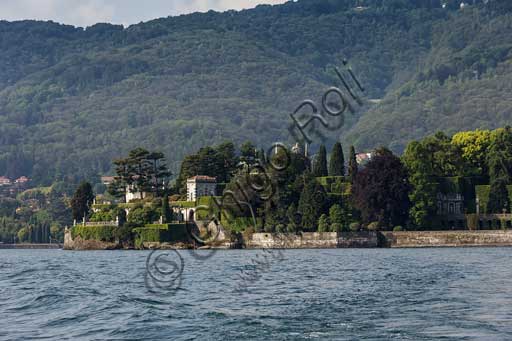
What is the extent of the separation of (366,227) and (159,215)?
25.1 meters

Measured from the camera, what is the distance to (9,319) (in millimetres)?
39219

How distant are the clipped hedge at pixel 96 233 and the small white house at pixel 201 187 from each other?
1096 cm

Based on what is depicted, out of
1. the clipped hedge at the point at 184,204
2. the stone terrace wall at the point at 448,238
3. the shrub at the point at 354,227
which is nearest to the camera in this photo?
the stone terrace wall at the point at 448,238

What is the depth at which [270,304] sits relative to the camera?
41312 millimetres

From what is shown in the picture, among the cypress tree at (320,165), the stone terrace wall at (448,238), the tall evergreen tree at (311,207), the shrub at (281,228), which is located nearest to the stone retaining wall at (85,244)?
the shrub at (281,228)

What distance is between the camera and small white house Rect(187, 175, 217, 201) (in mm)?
127250

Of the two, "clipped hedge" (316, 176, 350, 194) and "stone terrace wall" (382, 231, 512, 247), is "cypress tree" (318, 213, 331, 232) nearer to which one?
"stone terrace wall" (382, 231, 512, 247)

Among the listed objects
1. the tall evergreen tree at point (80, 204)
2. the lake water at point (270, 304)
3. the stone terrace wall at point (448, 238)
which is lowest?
the lake water at point (270, 304)

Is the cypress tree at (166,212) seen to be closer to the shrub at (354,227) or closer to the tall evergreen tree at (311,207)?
the tall evergreen tree at (311,207)

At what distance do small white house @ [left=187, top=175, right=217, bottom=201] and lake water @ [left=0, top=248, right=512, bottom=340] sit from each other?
6384 centimetres

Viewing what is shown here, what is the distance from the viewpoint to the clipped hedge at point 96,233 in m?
121

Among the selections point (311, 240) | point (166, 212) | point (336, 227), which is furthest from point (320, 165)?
point (311, 240)

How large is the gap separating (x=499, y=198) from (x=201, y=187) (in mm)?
Answer: 34392

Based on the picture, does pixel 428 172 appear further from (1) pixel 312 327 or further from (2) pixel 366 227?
(1) pixel 312 327
